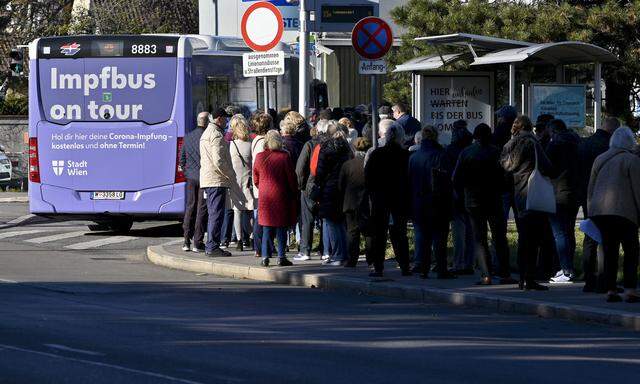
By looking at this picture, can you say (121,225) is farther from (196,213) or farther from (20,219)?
(196,213)

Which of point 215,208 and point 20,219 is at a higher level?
point 215,208

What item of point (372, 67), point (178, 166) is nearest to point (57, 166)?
point (178, 166)

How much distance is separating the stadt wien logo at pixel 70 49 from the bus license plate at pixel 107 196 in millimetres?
2316

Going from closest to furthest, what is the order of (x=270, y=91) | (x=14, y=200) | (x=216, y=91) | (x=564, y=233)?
1. (x=564, y=233)
2. (x=216, y=91)
3. (x=270, y=91)
4. (x=14, y=200)

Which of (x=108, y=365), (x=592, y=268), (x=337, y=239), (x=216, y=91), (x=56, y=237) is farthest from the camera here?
(x=56, y=237)

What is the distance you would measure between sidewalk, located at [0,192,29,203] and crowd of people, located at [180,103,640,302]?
14749 millimetres

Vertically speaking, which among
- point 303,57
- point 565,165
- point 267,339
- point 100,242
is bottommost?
point 100,242

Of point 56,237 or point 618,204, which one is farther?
point 56,237

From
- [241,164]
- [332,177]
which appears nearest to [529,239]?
[332,177]

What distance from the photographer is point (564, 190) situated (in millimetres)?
15125

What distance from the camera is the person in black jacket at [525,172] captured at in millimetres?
14344

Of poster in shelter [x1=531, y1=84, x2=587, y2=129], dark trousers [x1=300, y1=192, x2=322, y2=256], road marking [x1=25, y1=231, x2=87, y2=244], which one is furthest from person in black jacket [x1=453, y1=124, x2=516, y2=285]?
road marking [x1=25, y1=231, x2=87, y2=244]

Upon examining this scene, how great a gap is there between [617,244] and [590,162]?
1.74m

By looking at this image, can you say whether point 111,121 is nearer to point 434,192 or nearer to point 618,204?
point 434,192
